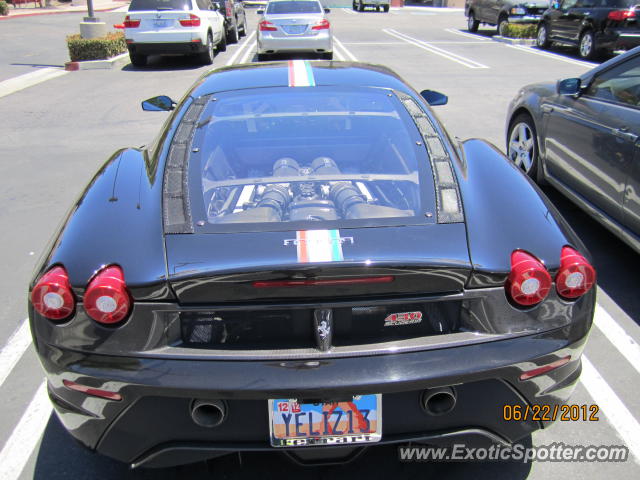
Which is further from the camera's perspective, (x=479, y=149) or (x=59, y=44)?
(x=59, y=44)

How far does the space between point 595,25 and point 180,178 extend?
48.2 ft

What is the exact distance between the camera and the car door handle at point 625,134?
3664 millimetres

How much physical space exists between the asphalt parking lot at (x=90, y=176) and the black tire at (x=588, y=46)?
525 millimetres

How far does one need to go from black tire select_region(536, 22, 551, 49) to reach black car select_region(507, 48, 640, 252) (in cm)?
1344

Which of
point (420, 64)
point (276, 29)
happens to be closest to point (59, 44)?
point (276, 29)

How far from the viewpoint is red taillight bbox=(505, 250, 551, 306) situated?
198 centimetres

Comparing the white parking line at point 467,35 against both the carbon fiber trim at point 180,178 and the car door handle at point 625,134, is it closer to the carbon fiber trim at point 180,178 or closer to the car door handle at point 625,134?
the car door handle at point 625,134

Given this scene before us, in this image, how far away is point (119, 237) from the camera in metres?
2.10

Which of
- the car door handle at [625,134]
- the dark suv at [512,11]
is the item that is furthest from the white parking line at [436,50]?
the car door handle at [625,134]

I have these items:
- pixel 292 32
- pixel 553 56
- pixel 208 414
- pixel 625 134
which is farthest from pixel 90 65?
pixel 208 414

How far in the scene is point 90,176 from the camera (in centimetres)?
611

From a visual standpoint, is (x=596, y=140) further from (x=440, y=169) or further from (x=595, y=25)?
(x=595, y=25)

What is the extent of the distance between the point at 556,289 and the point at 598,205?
2.33 m

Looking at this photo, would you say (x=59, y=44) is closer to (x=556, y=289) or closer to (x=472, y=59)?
(x=472, y=59)
